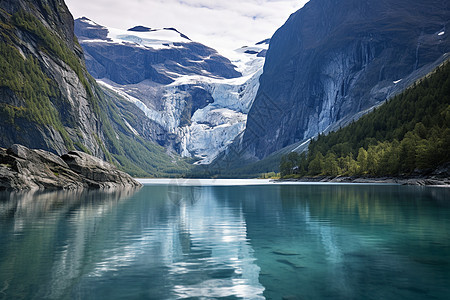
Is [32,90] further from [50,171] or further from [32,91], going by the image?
[50,171]

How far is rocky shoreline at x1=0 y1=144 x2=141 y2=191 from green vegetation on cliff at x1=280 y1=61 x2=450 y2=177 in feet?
279

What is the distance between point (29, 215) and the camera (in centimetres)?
3488

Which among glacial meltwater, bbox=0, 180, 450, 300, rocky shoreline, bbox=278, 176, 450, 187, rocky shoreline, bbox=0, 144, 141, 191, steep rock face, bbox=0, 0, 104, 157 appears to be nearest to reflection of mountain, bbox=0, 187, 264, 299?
glacial meltwater, bbox=0, 180, 450, 300

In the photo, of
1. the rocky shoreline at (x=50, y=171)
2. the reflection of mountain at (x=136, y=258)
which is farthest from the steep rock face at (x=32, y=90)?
the reflection of mountain at (x=136, y=258)

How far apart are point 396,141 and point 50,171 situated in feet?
347

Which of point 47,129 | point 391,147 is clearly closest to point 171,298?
point 391,147

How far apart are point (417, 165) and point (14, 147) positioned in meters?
103

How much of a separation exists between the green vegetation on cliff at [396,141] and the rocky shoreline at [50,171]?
85101 mm

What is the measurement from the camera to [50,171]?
8494cm

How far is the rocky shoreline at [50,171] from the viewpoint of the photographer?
74688 millimetres

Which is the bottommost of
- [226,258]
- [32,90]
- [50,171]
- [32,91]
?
[226,258]

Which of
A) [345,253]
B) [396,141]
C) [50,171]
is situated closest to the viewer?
[345,253]

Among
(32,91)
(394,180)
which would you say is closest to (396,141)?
(394,180)

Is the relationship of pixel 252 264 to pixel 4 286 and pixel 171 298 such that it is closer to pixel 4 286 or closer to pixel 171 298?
pixel 171 298
